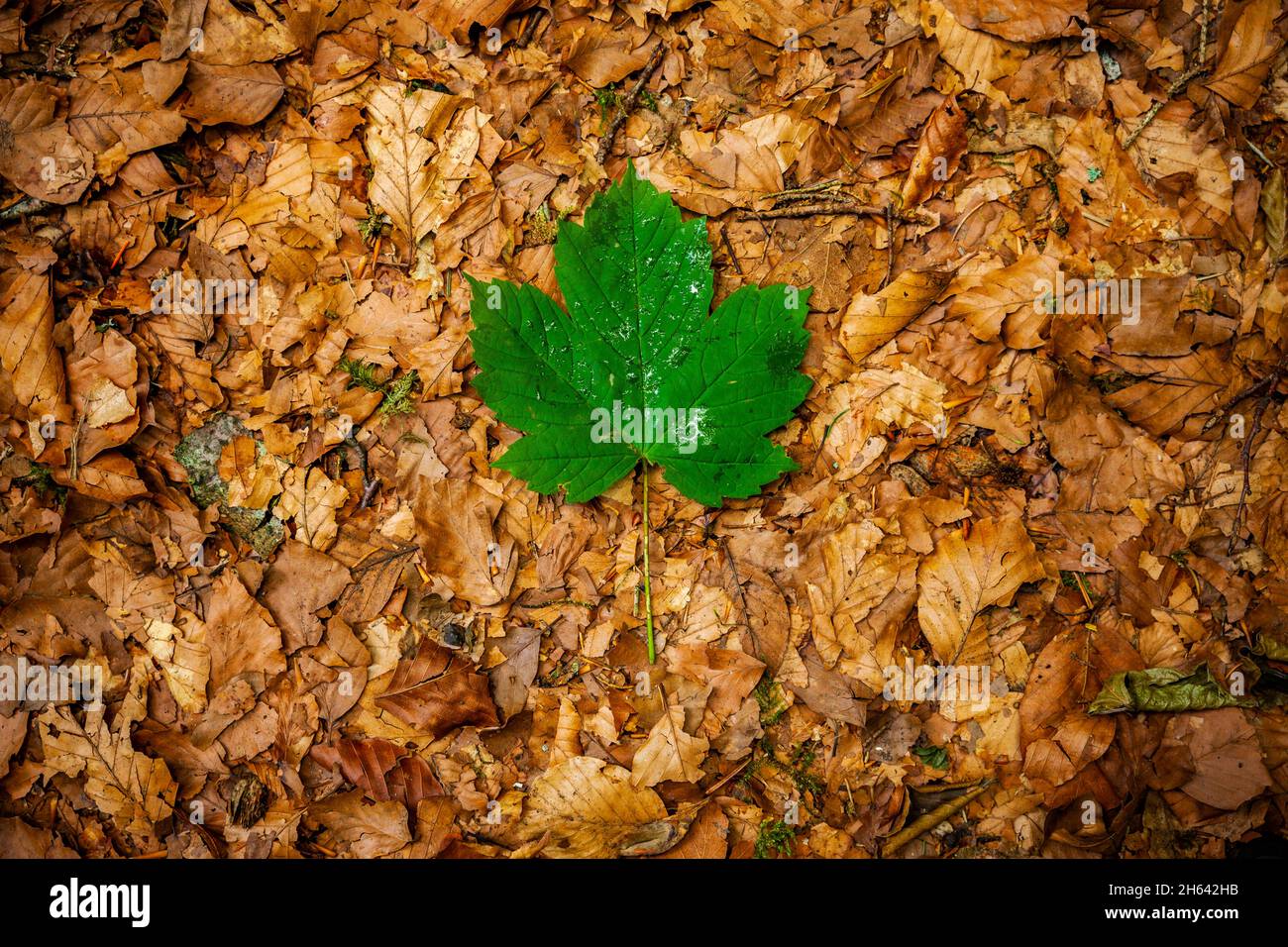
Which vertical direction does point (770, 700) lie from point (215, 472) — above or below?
below

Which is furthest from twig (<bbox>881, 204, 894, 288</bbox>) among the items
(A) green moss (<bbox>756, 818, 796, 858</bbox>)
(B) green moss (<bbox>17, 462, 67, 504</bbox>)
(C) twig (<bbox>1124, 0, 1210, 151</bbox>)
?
(B) green moss (<bbox>17, 462, 67, 504</bbox>)

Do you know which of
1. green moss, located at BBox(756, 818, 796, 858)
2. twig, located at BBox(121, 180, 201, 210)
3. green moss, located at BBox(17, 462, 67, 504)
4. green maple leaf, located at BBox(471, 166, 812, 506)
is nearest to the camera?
green maple leaf, located at BBox(471, 166, 812, 506)

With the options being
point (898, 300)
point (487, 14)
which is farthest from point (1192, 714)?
point (487, 14)

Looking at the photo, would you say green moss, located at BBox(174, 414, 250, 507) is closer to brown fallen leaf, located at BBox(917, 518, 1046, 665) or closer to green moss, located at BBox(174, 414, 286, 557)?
green moss, located at BBox(174, 414, 286, 557)

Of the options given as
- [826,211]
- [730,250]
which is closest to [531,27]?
[730,250]

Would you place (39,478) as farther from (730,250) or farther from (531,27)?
(730,250)
